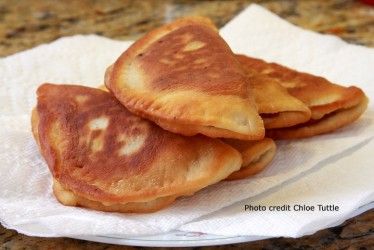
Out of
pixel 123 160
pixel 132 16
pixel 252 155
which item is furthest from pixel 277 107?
pixel 132 16

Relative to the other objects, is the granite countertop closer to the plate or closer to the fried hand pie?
the fried hand pie

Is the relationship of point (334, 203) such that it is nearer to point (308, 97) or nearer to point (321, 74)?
point (308, 97)

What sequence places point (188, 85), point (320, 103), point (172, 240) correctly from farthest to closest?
point (320, 103)
point (188, 85)
point (172, 240)

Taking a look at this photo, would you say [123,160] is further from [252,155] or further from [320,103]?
[320,103]

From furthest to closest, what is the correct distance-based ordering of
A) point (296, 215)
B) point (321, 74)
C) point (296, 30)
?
1. point (296, 30)
2. point (321, 74)
3. point (296, 215)

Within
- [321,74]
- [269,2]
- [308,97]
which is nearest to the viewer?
[308,97]

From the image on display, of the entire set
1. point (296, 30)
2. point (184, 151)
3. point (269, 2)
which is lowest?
point (269, 2)

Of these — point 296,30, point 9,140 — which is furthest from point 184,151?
point 296,30

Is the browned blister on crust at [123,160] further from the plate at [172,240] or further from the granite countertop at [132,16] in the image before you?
the granite countertop at [132,16]
